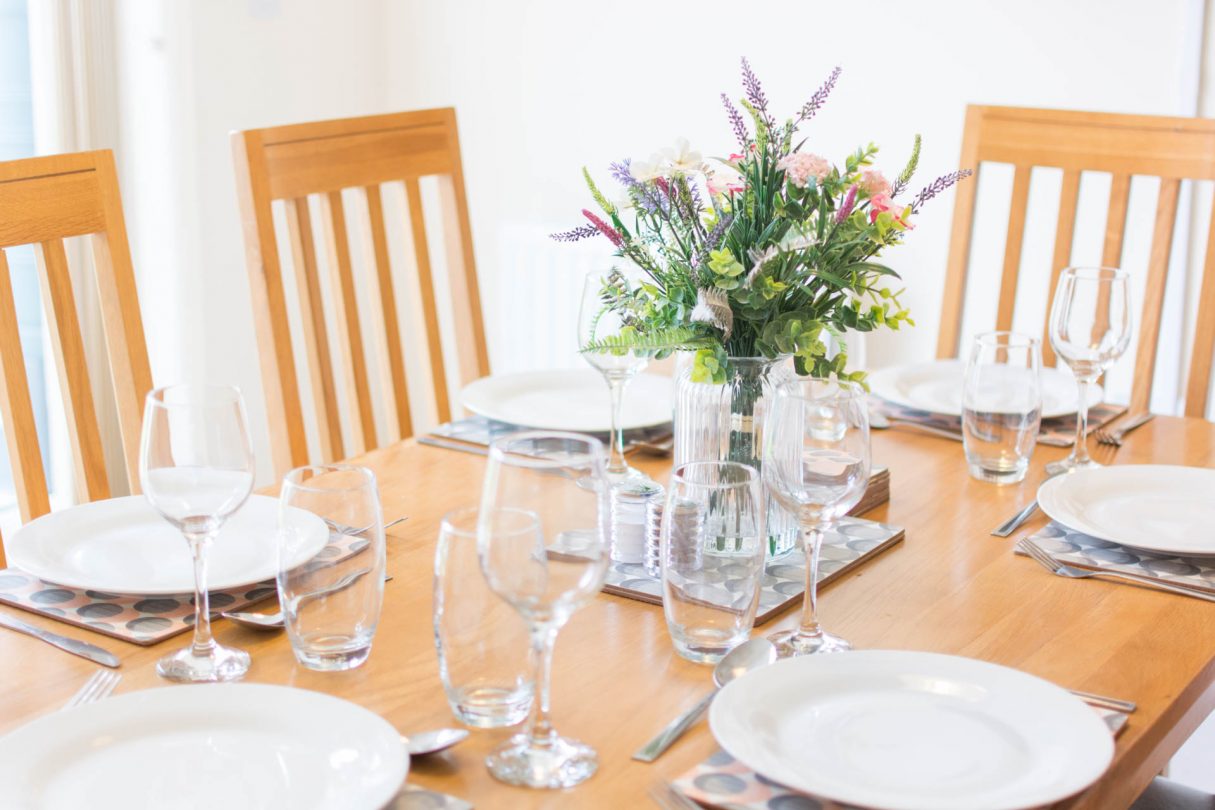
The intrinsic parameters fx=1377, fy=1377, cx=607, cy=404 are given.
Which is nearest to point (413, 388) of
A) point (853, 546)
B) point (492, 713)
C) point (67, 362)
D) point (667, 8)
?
point (667, 8)

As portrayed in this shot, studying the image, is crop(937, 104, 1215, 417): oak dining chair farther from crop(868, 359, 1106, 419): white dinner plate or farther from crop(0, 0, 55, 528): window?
crop(0, 0, 55, 528): window

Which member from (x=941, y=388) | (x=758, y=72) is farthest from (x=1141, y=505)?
(x=758, y=72)

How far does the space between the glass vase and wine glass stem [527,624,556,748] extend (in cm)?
39

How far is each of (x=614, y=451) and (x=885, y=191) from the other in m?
0.46

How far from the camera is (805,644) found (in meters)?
1.04

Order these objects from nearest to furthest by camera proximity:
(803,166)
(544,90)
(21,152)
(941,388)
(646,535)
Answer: (803,166) < (646,535) < (941,388) < (21,152) < (544,90)

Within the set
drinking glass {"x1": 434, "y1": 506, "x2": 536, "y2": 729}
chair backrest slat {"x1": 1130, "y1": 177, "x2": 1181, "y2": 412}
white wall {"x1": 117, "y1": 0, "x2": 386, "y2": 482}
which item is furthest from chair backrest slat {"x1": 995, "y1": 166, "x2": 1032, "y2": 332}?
white wall {"x1": 117, "y1": 0, "x2": 386, "y2": 482}

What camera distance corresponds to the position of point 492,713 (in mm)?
918

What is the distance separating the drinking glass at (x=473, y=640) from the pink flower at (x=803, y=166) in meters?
0.40

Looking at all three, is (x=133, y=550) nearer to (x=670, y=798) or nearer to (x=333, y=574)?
(x=333, y=574)

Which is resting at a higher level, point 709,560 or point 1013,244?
point 1013,244

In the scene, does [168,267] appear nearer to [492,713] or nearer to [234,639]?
A: [234,639]

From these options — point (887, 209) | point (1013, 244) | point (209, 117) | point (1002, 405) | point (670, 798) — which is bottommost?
point (670, 798)

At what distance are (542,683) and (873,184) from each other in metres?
0.52
